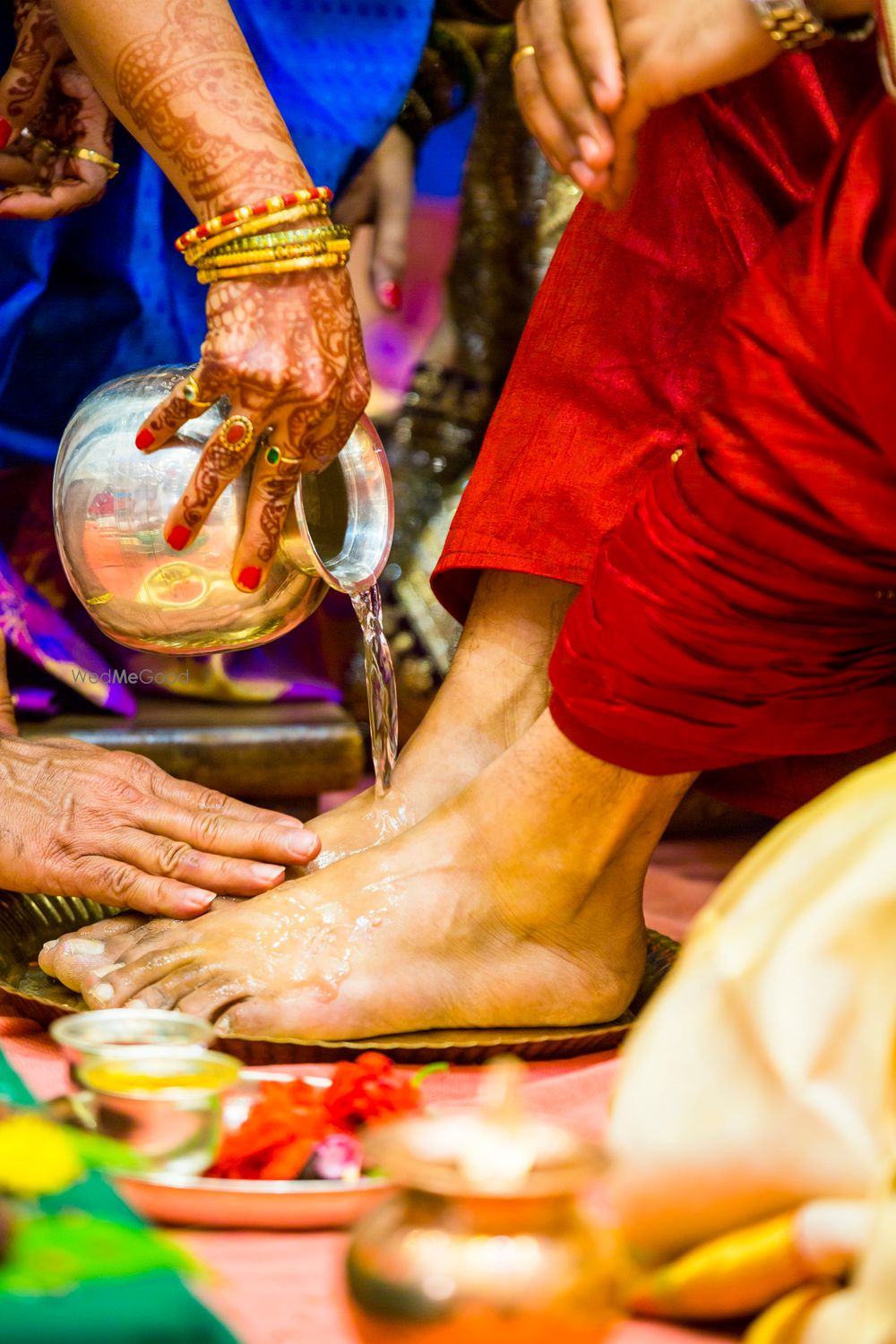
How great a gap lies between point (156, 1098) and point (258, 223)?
0.67 m

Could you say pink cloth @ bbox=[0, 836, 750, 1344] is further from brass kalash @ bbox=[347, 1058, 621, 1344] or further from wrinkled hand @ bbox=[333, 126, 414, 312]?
wrinkled hand @ bbox=[333, 126, 414, 312]

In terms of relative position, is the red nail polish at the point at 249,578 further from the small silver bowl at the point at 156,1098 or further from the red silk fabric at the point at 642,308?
the small silver bowl at the point at 156,1098

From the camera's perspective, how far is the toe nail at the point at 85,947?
1079 millimetres

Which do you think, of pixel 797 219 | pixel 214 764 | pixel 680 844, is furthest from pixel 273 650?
pixel 797 219

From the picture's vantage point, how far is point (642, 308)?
113 cm

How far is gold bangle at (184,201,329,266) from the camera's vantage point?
105cm

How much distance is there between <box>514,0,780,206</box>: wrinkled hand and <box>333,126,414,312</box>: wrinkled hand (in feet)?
3.11

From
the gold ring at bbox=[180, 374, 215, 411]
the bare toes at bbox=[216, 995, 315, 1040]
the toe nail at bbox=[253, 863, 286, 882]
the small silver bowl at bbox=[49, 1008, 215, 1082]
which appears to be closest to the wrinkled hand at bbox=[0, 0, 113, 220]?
the gold ring at bbox=[180, 374, 215, 411]

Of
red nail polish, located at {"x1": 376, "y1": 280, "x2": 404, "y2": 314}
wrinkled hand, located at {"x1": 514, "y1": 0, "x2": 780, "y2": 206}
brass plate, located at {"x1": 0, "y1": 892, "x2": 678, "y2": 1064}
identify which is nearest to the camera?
wrinkled hand, located at {"x1": 514, "y1": 0, "x2": 780, "y2": 206}

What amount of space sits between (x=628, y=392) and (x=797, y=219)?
0.27 metres

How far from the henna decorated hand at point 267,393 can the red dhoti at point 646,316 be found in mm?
164

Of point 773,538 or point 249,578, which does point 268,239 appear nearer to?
point 249,578

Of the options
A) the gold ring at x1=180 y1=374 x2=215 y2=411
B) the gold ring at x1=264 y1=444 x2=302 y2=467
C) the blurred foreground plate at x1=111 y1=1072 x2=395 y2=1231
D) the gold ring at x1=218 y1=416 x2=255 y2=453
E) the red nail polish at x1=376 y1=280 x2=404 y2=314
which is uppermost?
the gold ring at x1=180 y1=374 x2=215 y2=411

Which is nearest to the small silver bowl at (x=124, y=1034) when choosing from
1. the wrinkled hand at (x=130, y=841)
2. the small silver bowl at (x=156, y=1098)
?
the small silver bowl at (x=156, y=1098)
